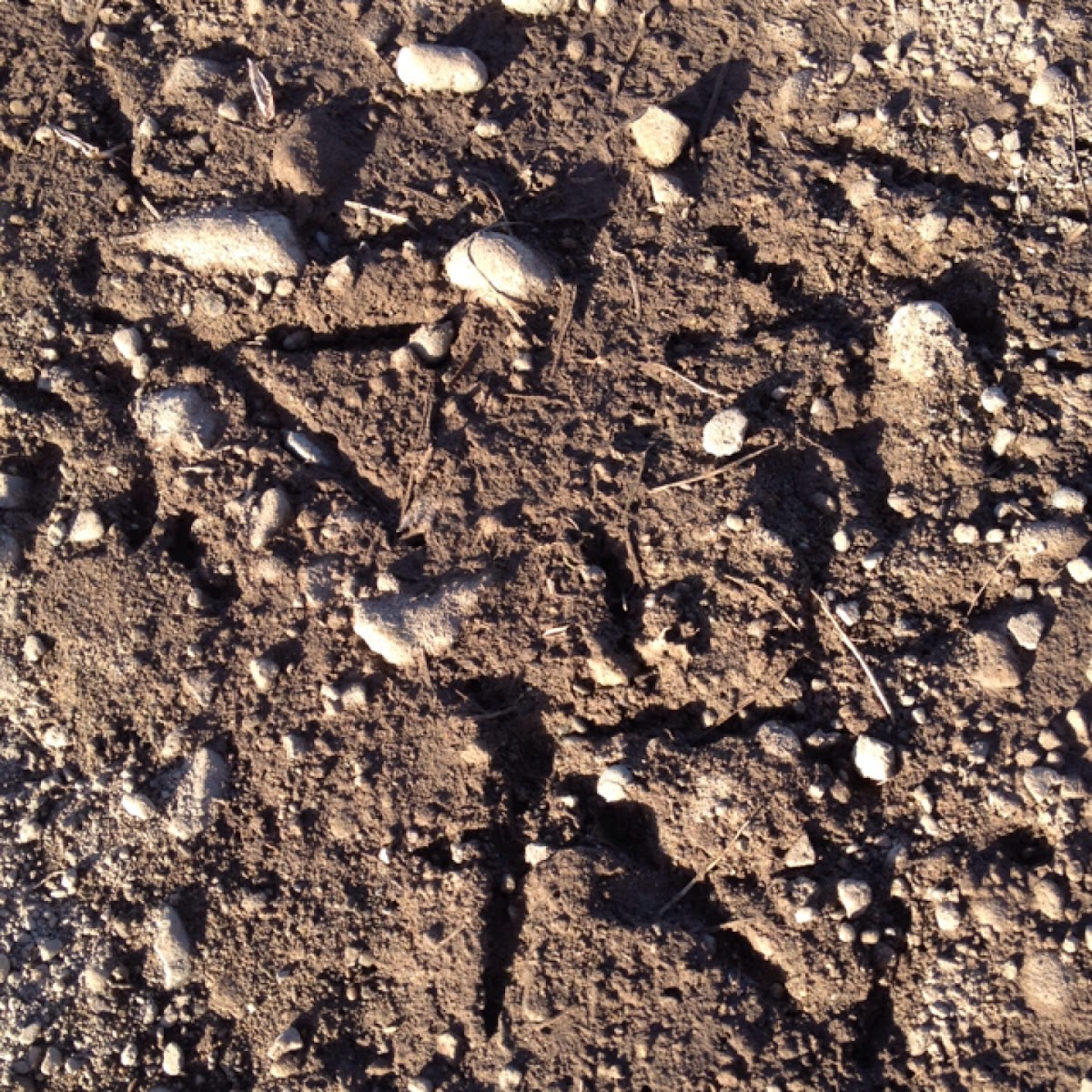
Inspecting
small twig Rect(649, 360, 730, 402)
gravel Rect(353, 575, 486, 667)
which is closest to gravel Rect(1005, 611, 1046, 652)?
small twig Rect(649, 360, 730, 402)

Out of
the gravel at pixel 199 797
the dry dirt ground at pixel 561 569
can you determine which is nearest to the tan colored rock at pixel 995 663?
the dry dirt ground at pixel 561 569

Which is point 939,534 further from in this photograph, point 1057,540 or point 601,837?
point 601,837

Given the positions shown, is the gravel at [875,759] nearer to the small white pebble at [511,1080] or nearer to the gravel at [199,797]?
the small white pebble at [511,1080]

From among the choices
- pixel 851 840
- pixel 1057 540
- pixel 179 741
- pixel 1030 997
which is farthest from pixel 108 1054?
pixel 1057 540

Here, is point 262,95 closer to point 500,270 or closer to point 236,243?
point 236,243

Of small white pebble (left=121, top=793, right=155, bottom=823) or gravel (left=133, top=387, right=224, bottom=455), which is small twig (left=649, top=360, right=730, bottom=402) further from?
small white pebble (left=121, top=793, right=155, bottom=823)
